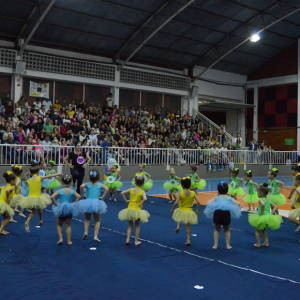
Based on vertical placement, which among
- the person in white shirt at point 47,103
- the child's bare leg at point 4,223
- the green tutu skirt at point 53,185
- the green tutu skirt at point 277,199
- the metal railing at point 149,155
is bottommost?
the child's bare leg at point 4,223

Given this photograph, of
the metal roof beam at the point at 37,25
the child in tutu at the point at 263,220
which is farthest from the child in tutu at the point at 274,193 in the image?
the metal roof beam at the point at 37,25

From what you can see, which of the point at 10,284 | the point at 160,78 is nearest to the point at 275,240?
the point at 10,284

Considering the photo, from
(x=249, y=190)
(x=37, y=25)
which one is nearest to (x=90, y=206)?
(x=249, y=190)

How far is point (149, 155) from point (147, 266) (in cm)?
1329

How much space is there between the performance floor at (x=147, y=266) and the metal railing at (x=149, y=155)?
22.3 feet

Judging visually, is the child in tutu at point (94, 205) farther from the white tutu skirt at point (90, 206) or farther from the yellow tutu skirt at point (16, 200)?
the yellow tutu skirt at point (16, 200)

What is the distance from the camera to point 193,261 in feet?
17.1

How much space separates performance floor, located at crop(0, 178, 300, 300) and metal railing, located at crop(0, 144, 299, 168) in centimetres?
678

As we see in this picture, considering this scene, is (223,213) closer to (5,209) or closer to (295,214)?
(295,214)

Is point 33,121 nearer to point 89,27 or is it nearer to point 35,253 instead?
point 89,27

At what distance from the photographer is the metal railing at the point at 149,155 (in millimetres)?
14789

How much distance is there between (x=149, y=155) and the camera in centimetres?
1816

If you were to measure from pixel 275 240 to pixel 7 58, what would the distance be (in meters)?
18.2

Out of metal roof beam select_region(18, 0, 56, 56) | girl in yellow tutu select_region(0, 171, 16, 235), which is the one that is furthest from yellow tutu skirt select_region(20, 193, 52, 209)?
metal roof beam select_region(18, 0, 56, 56)
